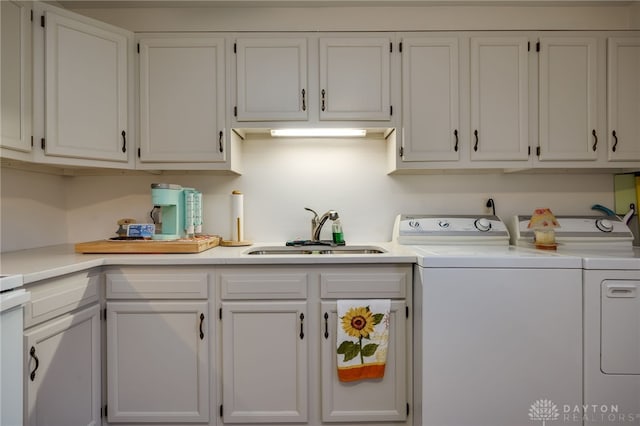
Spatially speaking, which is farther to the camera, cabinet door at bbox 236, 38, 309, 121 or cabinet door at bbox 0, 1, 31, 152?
cabinet door at bbox 236, 38, 309, 121

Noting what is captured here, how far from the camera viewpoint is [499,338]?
1488mm

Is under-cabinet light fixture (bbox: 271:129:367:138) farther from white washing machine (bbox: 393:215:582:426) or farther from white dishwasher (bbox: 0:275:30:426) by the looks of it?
white dishwasher (bbox: 0:275:30:426)

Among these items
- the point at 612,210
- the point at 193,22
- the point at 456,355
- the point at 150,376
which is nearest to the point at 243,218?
the point at 150,376

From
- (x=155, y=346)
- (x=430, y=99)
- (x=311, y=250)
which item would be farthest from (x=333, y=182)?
(x=155, y=346)

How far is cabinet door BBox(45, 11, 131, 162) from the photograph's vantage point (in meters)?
1.66

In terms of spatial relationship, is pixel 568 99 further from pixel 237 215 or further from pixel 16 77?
pixel 16 77

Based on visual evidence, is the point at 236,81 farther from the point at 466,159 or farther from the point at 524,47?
the point at 524,47

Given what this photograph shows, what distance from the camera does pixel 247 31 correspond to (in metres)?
1.92

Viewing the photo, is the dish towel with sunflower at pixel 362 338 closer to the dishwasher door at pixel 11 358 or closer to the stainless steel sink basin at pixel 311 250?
the stainless steel sink basin at pixel 311 250

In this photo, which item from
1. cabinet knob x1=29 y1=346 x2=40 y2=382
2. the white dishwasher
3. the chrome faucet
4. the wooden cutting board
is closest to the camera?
the white dishwasher

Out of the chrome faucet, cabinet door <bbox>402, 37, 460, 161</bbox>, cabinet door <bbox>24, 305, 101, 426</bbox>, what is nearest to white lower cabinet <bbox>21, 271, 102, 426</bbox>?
cabinet door <bbox>24, 305, 101, 426</bbox>

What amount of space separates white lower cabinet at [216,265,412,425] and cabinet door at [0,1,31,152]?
3.67 ft

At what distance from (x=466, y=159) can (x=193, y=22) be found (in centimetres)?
192

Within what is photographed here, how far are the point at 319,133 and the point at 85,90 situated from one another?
50.9 inches
